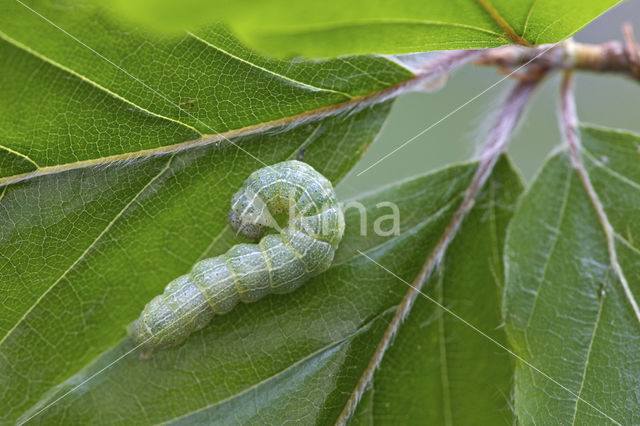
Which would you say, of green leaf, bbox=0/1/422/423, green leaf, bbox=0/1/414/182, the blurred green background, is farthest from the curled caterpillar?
the blurred green background

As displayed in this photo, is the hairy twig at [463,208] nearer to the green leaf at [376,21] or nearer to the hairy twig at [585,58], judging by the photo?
the hairy twig at [585,58]

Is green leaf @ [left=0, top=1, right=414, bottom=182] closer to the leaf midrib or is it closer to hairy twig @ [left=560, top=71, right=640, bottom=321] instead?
the leaf midrib

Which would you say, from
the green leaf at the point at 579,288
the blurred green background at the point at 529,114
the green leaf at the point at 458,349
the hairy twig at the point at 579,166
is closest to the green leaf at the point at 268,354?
the green leaf at the point at 458,349

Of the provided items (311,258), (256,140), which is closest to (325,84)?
(256,140)

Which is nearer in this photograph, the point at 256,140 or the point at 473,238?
the point at 256,140

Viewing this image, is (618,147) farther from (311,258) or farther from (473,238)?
(311,258)

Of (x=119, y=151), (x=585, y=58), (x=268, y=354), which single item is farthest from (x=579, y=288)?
(x=119, y=151)
